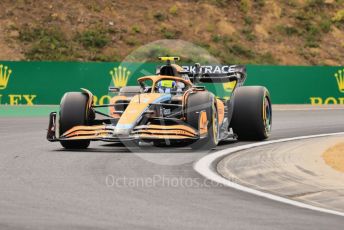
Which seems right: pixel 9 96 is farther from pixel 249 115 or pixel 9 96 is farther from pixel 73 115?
pixel 73 115

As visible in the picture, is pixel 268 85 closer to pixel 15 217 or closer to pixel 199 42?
pixel 199 42

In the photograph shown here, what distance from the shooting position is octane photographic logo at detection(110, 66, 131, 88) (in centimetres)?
3369

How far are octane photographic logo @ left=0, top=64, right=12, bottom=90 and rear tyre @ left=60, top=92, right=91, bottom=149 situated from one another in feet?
56.7

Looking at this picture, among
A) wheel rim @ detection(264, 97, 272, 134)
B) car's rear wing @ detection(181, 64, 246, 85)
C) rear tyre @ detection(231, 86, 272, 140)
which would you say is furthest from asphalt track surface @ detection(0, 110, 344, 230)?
wheel rim @ detection(264, 97, 272, 134)

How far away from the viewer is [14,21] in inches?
1825

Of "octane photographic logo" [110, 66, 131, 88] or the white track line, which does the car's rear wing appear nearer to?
the white track line

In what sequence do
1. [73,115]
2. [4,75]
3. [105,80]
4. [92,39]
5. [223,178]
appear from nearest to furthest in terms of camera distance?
[223,178] → [73,115] → [4,75] → [105,80] → [92,39]

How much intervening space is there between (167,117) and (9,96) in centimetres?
1792

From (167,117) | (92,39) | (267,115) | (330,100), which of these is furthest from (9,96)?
(167,117)

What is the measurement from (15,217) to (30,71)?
25324mm

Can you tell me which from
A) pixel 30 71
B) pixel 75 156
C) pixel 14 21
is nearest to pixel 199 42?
pixel 14 21

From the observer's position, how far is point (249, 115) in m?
17.2

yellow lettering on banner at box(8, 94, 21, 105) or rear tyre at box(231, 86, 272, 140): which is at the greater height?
rear tyre at box(231, 86, 272, 140)

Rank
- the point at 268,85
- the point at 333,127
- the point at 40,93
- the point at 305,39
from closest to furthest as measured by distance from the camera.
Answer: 1. the point at 333,127
2. the point at 40,93
3. the point at 268,85
4. the point at 305,39
